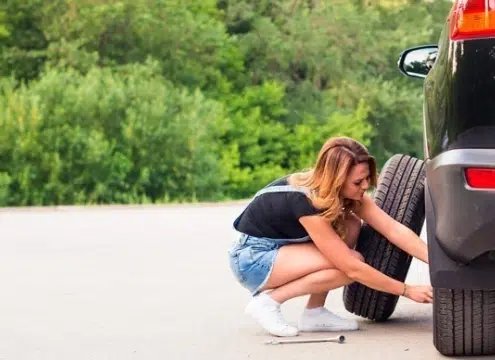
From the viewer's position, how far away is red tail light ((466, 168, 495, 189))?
4629 millimetres

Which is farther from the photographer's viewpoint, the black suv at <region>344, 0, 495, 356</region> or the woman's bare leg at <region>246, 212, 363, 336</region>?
the woman's bare leg at <region>246, 212, 363, 336</region>

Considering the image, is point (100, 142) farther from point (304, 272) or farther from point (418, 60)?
point (418, 60)

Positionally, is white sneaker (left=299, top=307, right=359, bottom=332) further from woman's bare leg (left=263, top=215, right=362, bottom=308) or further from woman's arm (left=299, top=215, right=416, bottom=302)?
woman's arm (left=299, top=215, right=416, bottom=302)

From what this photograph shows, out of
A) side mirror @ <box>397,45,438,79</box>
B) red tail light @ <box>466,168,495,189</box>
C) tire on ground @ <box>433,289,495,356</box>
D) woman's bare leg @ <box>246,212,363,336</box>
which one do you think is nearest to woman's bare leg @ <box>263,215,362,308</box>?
woman's bare leg @ <box>246,212,363,336</box>

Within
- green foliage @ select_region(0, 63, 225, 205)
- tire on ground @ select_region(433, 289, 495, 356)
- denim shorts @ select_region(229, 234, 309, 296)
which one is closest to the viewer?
tire on ground @ select_region(433, 289, 495, 356)

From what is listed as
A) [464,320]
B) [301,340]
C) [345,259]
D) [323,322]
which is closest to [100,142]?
[323,322]

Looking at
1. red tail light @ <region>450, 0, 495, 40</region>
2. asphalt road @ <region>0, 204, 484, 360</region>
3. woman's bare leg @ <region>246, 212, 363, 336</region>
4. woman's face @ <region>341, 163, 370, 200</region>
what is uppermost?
red tail light @ <region>450, 0, 495, 40</region>

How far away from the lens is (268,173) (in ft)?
157

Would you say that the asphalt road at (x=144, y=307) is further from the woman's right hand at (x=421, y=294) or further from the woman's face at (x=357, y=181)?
the woman's face at (x=357, y=181)

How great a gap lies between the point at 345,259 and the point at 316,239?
167 millimetres

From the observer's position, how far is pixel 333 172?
630 centimetres

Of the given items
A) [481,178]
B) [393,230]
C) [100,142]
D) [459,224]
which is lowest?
[100,142]

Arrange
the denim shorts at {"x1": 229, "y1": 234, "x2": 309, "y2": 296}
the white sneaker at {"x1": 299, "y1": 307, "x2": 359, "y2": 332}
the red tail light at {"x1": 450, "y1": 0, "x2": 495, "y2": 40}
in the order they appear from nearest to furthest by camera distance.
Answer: the red tail light at {"x1": 450, "y1": 0, "x2": 495, "y2": 40} → the denim shorts at {"x1": 229, "y1": 234, "x2": 309, "y2": 296} → the white sneaker at {"x1": 299, "y1": 307, "x2": 359, "y2": 332}

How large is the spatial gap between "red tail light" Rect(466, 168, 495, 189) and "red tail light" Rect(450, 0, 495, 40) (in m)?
0.46
